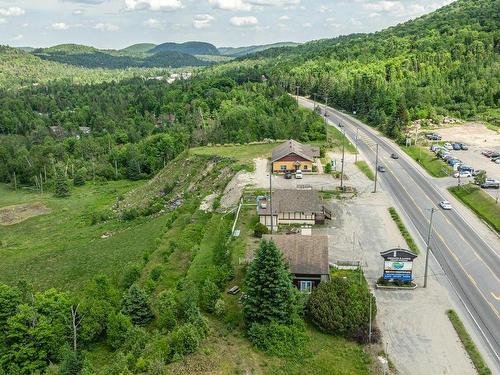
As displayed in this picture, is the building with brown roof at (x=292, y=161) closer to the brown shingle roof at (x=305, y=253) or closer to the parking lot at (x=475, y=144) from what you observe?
the parking lot at (x=475, y=144)

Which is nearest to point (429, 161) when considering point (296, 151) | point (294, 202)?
point (296, 151)

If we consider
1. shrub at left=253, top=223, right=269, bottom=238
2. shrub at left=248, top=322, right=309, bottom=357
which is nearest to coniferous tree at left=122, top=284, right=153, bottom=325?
shrub at left=248, top=322, right=309, bottom=357

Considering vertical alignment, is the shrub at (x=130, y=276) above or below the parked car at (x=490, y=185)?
below

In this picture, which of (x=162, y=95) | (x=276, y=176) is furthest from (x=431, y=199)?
(x=162, y=95)

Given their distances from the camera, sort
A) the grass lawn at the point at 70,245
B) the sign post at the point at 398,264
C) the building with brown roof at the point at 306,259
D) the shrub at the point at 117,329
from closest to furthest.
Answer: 1. the shrub at the point at 117,329
2. the building with brown roof at the point at 306,259
3. the sign post at the point at 398,264
4. the grass lawn at the point at 70,245

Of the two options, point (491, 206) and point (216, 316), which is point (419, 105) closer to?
point (491, 206)

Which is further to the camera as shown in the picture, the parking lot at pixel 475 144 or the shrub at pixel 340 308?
the parking lot at pixel 475 144

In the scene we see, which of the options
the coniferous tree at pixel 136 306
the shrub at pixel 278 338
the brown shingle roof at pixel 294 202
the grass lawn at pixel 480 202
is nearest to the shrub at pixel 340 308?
the shrub at pixel 278 338
